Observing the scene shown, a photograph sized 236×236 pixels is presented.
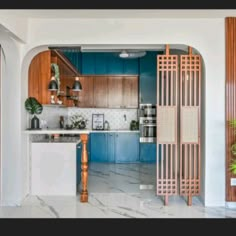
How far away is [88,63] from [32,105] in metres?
4.28

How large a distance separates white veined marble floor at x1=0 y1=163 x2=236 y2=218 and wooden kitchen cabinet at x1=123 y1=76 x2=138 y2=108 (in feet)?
11.0

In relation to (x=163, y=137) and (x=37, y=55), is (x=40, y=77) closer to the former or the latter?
(x=37, y=55)

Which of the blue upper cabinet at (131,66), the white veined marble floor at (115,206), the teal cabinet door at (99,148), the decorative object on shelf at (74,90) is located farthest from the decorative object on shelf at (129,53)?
the teal cabinet door at (99,148)

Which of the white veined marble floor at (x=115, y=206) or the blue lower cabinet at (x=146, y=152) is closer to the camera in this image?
the white veined marble floor at (x=115, y=206)

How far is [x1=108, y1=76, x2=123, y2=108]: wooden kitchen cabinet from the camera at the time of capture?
30.2 ft

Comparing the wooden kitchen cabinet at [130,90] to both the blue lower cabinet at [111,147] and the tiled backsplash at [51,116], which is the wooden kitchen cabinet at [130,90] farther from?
the tiled backsplash at [51,116]

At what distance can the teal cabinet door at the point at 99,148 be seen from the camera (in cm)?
923

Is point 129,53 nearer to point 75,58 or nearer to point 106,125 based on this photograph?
point 75,58

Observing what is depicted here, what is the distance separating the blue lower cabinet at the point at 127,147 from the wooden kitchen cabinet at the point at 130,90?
36.8 inches

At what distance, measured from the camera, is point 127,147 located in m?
9.20

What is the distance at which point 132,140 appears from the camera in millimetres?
9203
